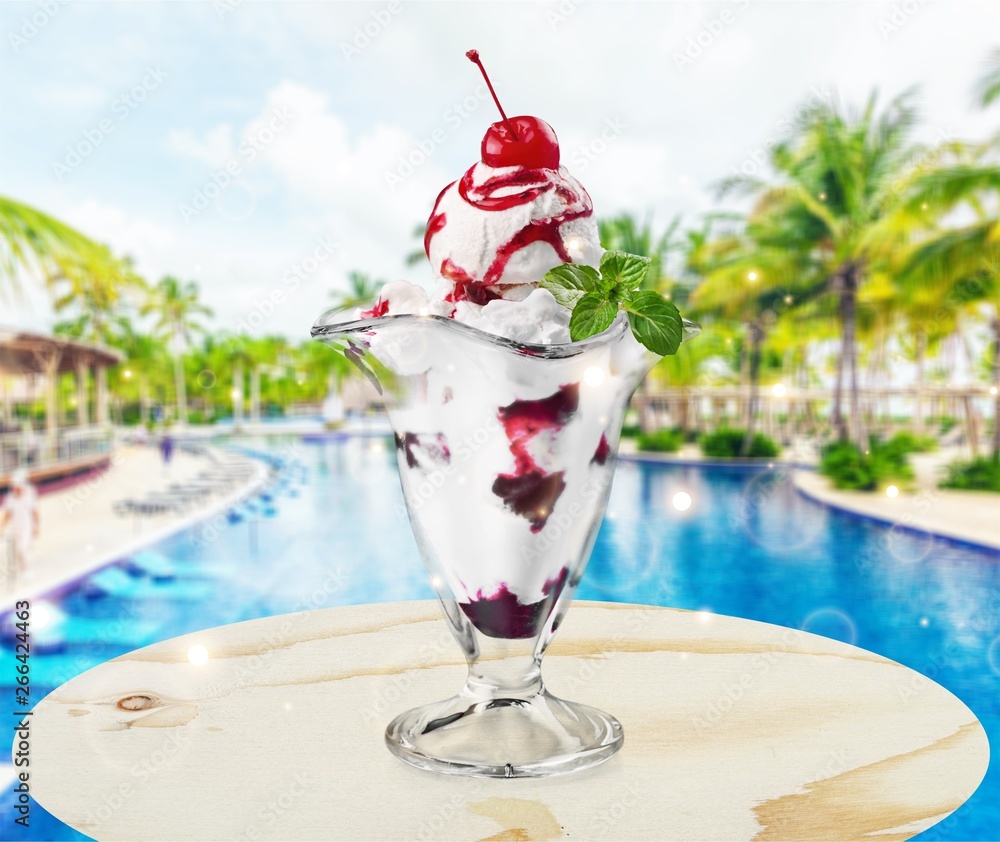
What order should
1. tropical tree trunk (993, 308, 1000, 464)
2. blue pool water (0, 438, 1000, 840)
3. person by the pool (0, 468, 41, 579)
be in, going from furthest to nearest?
tropical tree trunk (993, 308, 1000, 464), person by the pool (0, 468, 41, 579), blue pool water (0, 438, 1000, 840)

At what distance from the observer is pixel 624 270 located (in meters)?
Result: 0.86

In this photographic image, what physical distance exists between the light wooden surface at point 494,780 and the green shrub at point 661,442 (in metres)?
15.7

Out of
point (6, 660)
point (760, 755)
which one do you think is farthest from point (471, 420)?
point (6, 660)

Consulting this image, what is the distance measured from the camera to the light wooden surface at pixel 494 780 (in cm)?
73

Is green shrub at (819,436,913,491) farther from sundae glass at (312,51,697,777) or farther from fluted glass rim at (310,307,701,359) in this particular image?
fluted glass rim at (310,307,701,359)

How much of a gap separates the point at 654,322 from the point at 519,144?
30cm

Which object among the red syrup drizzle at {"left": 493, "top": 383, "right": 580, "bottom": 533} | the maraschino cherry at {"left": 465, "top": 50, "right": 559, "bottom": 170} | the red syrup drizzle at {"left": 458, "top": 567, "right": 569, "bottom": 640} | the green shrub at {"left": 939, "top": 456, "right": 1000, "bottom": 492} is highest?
the maraschino cherry at {"left": 465, "top": 50, "right": 559, "bottom": 170}

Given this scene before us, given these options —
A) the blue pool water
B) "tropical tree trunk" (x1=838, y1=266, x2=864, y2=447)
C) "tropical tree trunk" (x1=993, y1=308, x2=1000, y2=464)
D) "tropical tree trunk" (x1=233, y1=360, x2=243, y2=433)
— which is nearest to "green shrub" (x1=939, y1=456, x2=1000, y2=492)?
"tropical tree trunk" (x1=993, y1=308, x2=1000, y2=464)

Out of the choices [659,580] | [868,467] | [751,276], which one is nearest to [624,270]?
[659,580]

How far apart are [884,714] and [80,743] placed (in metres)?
0.83

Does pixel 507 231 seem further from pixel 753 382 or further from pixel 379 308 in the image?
pixel 753 382

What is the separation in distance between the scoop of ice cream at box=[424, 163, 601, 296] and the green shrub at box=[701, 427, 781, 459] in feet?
49.3

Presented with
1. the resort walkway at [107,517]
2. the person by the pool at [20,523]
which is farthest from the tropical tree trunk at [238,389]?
the person by the pool at [20,523]

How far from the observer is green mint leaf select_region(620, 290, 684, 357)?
81 centimetres
